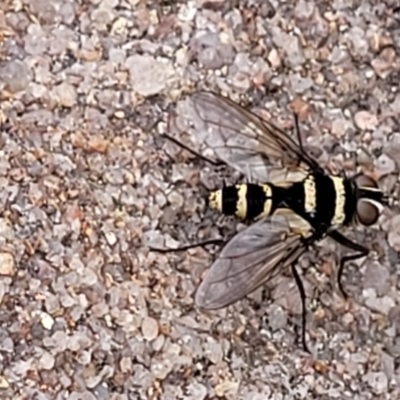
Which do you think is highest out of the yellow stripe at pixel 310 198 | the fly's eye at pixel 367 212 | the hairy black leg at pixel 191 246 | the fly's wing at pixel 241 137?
the fly's wing at pixel 241 137

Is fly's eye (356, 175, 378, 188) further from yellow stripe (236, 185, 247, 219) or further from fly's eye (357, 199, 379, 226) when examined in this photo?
yellow stripe (236, 185, 247, 219)

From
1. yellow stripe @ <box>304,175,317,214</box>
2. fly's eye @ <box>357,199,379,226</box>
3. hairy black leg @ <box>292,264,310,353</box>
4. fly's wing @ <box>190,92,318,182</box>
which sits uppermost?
fly's wing @ <box>190,92,318,182</box>

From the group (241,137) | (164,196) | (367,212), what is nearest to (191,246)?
(164,196)

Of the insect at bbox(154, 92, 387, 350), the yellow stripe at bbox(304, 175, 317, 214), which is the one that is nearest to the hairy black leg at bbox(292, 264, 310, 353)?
the insect at bbox(154, 92, 387, 350)

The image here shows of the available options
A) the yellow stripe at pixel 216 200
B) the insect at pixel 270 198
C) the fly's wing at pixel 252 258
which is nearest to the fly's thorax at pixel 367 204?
the insect at pixel 270 198

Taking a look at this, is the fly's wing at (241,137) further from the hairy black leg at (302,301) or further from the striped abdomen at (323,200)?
the hairy black leg at (302,301)

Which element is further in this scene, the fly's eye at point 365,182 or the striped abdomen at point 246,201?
the fly's eye at point 365,182

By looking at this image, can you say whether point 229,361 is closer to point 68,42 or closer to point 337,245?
point 337,245
